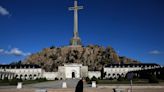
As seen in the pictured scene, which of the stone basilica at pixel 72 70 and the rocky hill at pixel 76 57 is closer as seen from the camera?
the stone basilica at pixel 72 70

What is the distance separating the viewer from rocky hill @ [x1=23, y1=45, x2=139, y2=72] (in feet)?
431

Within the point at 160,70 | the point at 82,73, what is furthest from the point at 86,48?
the point at 160,70

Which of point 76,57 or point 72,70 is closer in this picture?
point 72,70

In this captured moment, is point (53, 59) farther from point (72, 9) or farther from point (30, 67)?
point (72, 9)

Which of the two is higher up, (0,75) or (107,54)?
(107,54)

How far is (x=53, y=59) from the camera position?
139 metres

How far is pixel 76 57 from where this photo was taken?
5202 inches

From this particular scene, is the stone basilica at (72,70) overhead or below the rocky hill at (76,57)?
Answer: below

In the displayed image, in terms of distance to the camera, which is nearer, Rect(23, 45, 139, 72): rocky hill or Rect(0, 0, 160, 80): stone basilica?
Rect(0, 0, 160, 80): stone basilica

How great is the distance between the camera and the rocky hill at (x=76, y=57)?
431 ft

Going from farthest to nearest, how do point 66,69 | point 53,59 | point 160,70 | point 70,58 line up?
point 53,59 < point 70,58 < point 66,69 < point 160,70

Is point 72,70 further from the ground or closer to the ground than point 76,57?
closer to the ground

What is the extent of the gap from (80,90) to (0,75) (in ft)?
277

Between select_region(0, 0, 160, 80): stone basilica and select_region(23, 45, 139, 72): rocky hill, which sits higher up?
select_region(23, 45, 139, 72): rocky hill
